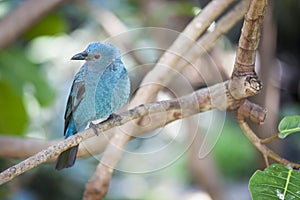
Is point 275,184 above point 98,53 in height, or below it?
below

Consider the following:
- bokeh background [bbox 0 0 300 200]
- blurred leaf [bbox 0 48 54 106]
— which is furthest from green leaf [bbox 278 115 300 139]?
blurred leaf [bbox 0 48 54 106]

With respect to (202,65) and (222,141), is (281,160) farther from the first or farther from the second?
(222,141)

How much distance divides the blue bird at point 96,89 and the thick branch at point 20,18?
94 cm

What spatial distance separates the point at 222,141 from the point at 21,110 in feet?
5.98

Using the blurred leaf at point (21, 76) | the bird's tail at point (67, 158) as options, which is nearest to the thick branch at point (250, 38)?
the bird's tail at point (67, 158)

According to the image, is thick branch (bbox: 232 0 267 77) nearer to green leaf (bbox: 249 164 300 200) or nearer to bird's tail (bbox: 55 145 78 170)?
green leaf (bbox: 249 164 300 200)

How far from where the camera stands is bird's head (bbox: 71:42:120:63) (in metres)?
1.30

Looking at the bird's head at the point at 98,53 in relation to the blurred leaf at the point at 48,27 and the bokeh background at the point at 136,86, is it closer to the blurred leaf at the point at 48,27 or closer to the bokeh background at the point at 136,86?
the bokeh background at the point at 136,86

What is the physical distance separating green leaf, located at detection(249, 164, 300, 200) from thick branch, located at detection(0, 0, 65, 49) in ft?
4.57

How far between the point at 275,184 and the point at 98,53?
470 mm

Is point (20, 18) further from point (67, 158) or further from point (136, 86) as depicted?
point (67, 158)

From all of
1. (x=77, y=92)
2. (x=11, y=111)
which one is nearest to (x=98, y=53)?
(x=77, y=92)

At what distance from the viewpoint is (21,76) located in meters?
2.53

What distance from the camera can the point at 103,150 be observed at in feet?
6.55
